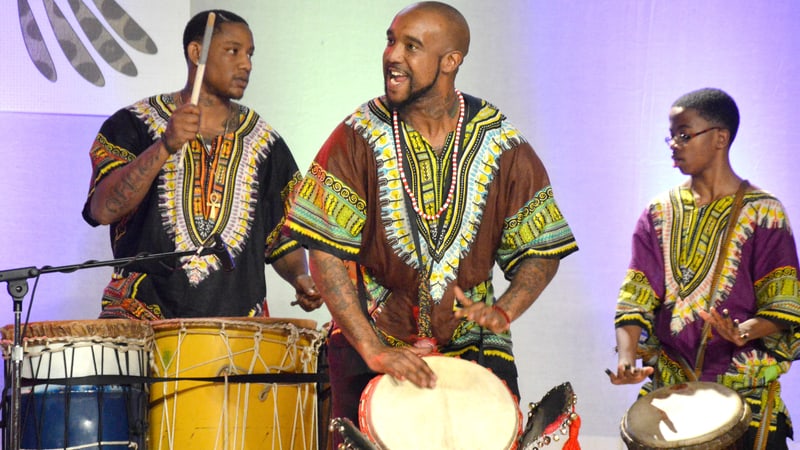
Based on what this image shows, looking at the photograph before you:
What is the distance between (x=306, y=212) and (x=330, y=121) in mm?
2500

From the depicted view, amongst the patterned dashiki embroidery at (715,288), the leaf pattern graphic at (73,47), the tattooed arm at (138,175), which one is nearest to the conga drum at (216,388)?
the tattooed arm at (138,175)

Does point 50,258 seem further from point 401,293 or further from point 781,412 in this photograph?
point 781,412

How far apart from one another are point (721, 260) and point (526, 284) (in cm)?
169

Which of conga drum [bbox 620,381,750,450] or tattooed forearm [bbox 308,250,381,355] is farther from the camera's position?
conga drum [bbox 620,381,750,450]

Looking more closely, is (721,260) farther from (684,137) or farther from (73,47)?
(73,47)

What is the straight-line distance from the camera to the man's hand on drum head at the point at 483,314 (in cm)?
335

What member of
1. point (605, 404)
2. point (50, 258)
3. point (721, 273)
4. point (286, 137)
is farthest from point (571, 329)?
point (50, 258)

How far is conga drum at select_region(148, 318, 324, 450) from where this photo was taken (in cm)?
433

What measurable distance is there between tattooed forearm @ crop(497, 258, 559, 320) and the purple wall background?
250cm

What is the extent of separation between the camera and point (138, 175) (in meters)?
4.63

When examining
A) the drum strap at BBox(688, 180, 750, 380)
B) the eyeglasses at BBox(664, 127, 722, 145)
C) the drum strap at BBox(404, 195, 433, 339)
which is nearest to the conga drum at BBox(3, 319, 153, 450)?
the drum strap at BBox(404, 195, 433, 339)

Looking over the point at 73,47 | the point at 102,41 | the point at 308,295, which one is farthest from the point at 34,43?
the point at 308,295

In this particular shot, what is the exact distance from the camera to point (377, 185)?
12.0 ft

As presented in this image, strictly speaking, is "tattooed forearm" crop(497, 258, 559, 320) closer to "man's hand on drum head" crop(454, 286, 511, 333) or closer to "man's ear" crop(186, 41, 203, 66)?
"man's hand on drum head" crop(454, 286, 511, 333)
